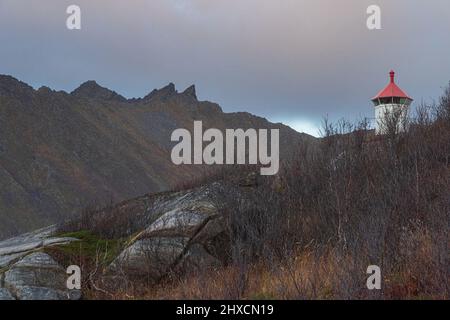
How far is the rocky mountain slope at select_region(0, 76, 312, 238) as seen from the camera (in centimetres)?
6681

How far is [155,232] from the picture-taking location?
10.9 metres

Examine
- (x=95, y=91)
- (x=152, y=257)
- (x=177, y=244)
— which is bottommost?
(x=152, y=257)

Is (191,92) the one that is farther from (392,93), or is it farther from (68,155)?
(392,93)

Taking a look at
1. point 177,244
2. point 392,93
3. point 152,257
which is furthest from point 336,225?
point 392,93

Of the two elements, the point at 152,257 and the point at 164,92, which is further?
the point at 164,92

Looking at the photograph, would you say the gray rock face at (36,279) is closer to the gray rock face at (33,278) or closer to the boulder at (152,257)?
the gray rock face at (33,278)

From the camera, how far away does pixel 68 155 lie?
3174 inches

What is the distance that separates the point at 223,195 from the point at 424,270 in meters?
5.11

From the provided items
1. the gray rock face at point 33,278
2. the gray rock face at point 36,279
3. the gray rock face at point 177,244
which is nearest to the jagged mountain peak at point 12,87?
the gray rock face at point 177,244

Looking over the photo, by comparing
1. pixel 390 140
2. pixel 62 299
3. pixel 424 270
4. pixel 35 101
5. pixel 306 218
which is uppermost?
pixel 35 101
